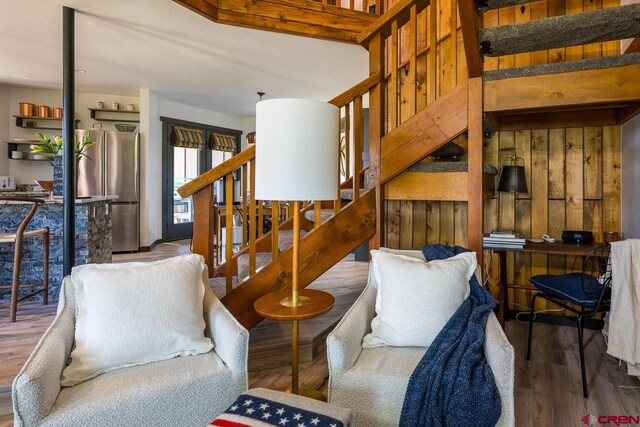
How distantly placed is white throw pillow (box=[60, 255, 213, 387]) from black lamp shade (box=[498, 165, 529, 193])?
2.47 m

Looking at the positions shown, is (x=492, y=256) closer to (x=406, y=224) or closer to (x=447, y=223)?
(x=447, y=223)

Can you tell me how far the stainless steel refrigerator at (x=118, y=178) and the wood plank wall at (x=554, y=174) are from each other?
491 centimetres

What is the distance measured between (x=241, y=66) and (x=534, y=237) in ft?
12.0

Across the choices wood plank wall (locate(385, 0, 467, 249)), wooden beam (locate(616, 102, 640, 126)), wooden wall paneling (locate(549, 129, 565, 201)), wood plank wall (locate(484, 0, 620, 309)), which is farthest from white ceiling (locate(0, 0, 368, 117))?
wooden beam (locate(616, 102, 640, 126))

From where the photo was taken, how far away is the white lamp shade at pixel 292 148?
5.43ft

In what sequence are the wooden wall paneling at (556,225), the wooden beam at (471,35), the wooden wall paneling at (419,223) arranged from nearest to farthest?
the wooden beam at (471,35) → the wooden wall paneling at (556,225) → the wooden wall paneling at (419,223)

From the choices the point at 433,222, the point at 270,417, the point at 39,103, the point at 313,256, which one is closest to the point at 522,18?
the point at 433,222

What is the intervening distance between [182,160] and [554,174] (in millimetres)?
5952

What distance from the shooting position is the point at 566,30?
6.02ft

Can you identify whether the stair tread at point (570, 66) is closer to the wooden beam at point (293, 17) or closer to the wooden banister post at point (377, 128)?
the wooden banister post at point (377, 128)

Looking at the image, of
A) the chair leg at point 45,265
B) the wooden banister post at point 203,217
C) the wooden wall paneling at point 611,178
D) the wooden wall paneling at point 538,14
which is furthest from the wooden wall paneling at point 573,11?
the chair leg at point 45,265

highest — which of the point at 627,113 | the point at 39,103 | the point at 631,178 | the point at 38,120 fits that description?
the point at 39,103

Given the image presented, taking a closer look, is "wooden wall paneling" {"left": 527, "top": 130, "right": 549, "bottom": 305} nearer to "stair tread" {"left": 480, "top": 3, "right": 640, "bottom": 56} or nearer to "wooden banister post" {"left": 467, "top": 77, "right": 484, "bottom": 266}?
"wooden banister post" {"left": 467, "top": 77, "right": 484, "bottom": 266}

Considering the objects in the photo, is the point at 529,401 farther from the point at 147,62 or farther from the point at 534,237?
the point at 147,62
